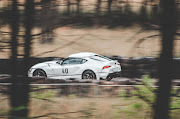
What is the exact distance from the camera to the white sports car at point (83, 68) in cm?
1156

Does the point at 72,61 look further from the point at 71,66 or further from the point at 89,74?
the point at 89,74

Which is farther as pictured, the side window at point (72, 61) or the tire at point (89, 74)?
the side window at point (72, 61)

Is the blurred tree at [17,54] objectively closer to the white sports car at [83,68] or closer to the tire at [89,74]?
the white sports car at [83,68]

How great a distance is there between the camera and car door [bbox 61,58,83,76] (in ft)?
39.4

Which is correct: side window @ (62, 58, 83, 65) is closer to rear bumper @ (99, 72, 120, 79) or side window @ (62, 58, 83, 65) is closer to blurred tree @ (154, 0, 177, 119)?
rear bumper @ (99, 72, 120, 79)

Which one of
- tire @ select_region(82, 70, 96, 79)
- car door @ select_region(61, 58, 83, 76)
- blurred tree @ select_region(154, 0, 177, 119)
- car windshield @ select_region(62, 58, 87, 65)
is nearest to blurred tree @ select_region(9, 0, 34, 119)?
blurred tree @ select_region(154, 0, 177, 119)

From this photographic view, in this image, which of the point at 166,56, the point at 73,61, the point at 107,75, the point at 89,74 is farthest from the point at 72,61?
the point at 166,56

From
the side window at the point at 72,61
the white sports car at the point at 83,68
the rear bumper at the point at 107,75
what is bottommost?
the rear bumper at the point at 107,75

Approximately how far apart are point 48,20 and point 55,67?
27.0 feet

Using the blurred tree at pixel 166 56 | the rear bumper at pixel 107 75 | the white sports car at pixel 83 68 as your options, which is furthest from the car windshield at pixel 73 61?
the blurred tree at pixel 166 56

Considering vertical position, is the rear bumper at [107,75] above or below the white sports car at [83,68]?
below

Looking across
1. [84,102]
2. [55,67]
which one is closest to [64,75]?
[55,67]

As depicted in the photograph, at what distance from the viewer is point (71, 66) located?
12.1 metres

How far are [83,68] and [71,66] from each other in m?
0.59
